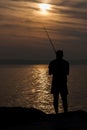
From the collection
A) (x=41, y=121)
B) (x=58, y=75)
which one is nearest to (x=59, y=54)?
(x=58, y=75)

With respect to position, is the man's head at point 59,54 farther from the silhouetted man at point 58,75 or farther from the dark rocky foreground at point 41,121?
the dark rocky foreground at point 41,121

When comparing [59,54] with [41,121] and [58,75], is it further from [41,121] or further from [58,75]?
[41,121]

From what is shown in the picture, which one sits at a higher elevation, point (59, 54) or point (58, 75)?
point (59, 54)

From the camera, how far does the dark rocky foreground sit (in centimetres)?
942

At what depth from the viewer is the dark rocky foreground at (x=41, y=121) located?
30.9 feet

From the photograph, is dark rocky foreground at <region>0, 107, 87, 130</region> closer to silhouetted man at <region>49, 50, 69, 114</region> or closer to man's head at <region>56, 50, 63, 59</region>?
silhouetted man at <region>49, 50, 69, 114</region>

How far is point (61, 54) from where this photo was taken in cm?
1249

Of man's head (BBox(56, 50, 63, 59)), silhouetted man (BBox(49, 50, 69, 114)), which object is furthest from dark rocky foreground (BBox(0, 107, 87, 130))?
man's head (BBox(56, 50, 63, 59))

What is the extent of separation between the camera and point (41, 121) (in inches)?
399

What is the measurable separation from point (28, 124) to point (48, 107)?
37.5 m

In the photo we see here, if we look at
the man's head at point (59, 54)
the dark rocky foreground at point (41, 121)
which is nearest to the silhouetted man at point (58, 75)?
the man's head at point (59, 54)

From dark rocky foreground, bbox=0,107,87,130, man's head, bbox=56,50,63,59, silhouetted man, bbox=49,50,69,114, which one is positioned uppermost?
man's head, bbox=56,50,63,59

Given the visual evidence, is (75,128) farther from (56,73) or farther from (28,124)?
(56,73)

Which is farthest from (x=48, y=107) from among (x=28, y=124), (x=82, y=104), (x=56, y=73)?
(x=28, y=124)
